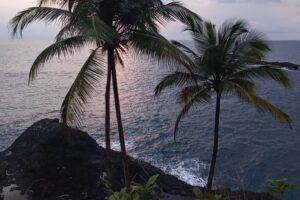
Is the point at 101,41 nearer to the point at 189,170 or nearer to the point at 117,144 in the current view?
the point at 189,170

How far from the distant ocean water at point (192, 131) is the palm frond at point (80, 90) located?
1.90 m

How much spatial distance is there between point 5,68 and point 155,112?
87.7 m

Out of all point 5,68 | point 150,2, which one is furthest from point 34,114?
point 5,68

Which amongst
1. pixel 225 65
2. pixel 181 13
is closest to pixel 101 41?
pixel 181 13

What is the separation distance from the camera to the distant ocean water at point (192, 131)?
42000 millimetres

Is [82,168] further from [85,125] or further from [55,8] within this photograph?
[85,125]

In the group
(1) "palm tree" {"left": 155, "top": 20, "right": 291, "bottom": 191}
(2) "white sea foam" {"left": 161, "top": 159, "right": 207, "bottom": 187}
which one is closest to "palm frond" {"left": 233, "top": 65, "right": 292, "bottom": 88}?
(1) "palm tree" {"left": 155, "top": 20, "right": 291, "bottom": 191}

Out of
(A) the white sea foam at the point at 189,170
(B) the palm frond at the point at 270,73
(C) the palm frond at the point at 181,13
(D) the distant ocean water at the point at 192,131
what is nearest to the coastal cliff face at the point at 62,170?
(A) the white sea foam at the point at 189,170

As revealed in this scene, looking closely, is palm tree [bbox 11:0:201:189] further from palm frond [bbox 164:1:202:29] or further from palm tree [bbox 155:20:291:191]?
palm tree [bbox 155:20:291:191]

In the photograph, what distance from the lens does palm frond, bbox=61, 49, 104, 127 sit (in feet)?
57.5

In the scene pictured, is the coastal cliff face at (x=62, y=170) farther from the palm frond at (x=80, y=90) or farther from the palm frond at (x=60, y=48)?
the palm frond at (x=60, y=48)

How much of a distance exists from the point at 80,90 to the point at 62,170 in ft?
47.1

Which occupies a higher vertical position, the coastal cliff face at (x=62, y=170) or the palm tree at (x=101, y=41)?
the palm tree at (x=101, y=41)

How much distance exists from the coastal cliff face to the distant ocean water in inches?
281
